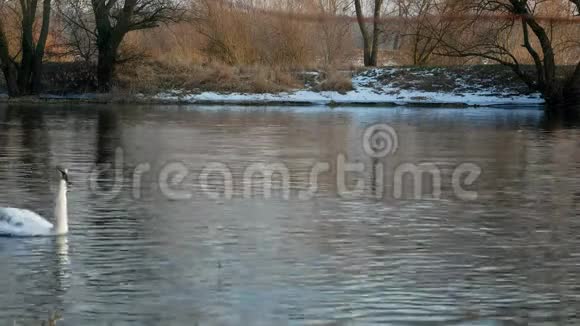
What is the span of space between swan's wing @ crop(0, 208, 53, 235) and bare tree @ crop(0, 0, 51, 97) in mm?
33486

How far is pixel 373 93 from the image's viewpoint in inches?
1801

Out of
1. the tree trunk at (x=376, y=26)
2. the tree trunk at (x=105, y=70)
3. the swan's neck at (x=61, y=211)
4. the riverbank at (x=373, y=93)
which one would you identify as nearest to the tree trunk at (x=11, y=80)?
the riverbank at (x=373, y=93)

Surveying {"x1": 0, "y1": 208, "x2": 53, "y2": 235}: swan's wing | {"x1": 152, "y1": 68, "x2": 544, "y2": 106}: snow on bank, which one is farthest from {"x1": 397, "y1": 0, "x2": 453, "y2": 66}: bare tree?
{"x1": 0, "y1": 208, "x2": 53, "y2": 235}: swan's wing

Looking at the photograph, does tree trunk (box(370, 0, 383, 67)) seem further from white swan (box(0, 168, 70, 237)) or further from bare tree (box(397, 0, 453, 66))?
white swan (box(0, 168, 70, 237))

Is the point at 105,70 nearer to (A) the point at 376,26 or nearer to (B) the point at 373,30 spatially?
(A) the point at 376,26

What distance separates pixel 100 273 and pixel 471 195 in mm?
7602

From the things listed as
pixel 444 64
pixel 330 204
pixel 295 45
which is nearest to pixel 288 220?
pixel 330 204

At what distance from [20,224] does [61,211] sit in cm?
51

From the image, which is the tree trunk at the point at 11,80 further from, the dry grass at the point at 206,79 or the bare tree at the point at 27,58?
the dry grass at the point at 206,79

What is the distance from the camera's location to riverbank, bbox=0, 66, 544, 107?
146 feet

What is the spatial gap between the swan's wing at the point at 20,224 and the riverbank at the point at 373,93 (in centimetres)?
3230

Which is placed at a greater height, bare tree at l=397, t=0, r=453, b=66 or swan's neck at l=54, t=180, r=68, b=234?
bare tree at l=397, t=0, r=453, b=66

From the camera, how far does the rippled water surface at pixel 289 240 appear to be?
8930 mm

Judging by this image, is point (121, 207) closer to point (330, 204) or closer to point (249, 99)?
point (330, 204)
